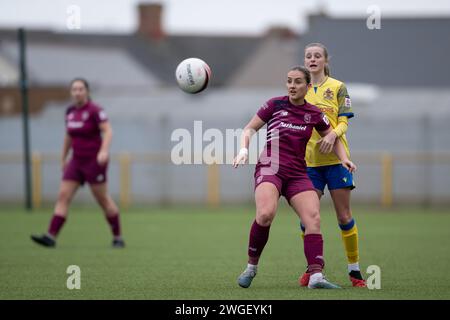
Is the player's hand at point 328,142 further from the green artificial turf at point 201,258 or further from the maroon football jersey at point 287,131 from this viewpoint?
the green artificial turf at point 201,258

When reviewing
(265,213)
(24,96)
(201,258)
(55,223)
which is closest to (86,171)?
(55,223)

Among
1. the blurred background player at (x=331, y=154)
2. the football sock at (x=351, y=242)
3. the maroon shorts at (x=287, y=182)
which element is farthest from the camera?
the football sock at (x=351, y=242)

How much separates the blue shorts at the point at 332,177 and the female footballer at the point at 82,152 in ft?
14.1

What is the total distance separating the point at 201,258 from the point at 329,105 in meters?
3.48

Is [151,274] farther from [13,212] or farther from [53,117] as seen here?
[53,117]

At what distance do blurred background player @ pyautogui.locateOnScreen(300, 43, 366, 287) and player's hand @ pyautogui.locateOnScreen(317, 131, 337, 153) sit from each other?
0.21 meters

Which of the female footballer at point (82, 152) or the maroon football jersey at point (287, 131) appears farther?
the female footballer at point (82, 152)

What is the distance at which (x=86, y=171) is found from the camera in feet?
41.6

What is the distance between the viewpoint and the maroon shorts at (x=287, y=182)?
830 cm

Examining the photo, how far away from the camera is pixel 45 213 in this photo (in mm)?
20328

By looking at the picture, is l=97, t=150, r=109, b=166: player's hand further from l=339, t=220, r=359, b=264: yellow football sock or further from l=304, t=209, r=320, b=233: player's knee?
l=304, t=209, r=320, b=233: player's knee

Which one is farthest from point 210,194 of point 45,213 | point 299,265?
point 299,265

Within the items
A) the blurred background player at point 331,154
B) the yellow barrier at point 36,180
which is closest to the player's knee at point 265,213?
the blurred background player at point 331,154

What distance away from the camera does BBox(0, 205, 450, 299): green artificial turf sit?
27.0ft
